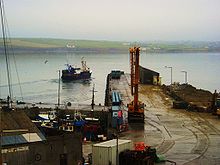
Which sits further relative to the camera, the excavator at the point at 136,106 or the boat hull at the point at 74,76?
the boat hull at the point at 74,76

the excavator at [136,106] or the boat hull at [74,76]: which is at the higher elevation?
the excavator at [136,106]

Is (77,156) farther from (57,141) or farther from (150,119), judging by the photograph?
(150,119)

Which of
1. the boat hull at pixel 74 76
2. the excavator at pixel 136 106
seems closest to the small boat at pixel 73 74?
the boat hull at pixel 74 76

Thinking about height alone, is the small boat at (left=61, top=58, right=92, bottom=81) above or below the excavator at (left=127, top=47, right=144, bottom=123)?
below

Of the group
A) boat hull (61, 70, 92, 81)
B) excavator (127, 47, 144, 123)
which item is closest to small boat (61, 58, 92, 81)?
boat hull (61, 70, 92, 81)

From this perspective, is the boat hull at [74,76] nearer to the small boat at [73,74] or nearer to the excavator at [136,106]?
the small boat at [73,74]

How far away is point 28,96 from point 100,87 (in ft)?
51.0

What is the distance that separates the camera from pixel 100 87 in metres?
62.4

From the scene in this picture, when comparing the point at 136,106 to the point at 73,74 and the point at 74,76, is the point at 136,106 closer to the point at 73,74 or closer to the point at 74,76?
the point at 73,74

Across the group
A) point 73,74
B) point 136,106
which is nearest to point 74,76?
point 73,74

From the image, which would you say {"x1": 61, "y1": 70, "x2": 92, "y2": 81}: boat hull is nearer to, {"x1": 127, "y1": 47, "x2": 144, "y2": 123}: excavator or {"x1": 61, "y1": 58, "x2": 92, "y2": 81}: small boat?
{"x1": 61, "y1": 58, "x2": 92, "y2": 81}: small boat

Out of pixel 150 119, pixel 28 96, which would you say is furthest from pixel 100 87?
pixel 150 119

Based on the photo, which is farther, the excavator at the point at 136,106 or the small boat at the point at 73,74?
the small boat at the point at 73,74

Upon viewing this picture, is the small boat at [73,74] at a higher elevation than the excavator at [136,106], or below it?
below
